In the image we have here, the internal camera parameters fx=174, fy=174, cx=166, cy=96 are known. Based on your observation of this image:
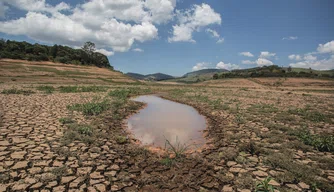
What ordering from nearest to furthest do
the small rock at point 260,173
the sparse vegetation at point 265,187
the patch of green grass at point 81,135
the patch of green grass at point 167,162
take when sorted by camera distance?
the sparse vegetation at point 265,187
the small rock at point 260,173
the patch of green grass at point 167,162
the patch of green grass at point 81,135

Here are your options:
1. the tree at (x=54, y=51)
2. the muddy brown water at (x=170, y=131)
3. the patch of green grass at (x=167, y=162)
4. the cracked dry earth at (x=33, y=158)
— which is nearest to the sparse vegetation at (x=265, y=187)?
the patch of green grass at (x=167, y=162)

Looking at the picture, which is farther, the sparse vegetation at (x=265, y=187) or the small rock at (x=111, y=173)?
the small rock at (x=111, y=173)

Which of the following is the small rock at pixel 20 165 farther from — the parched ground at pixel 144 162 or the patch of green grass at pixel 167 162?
the patch of green grass at pixel 167 162

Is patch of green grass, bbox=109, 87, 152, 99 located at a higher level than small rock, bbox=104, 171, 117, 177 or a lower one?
higher

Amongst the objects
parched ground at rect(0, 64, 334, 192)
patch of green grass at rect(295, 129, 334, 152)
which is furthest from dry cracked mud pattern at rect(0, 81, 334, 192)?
patch of green grass at rect(295, 129, 334, 152)

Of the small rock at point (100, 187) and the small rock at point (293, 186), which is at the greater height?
the small rock at point (293, 186)

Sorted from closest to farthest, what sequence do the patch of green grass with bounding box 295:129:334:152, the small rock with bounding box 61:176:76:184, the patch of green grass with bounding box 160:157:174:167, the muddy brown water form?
the small rock with bounding box 61:176:76:184 → the patch of green grass with bounding box 160:157:174:167 → the patch of green grass with bounding box 295:129:334:152 → the muddy brown water

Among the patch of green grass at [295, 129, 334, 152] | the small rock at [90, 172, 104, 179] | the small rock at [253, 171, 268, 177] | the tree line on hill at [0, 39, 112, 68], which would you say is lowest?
the small rock at [90, 172, 104, 179]

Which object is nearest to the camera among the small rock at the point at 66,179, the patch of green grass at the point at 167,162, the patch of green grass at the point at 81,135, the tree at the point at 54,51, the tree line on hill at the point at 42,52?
the small rock at the point at 66,179

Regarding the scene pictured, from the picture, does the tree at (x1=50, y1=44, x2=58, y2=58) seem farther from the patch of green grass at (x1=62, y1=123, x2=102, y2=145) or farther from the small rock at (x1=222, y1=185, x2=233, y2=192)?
the small rock at (x1=222, y1=185, x2=233, y2=192)

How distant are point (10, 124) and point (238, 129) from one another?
846 cm

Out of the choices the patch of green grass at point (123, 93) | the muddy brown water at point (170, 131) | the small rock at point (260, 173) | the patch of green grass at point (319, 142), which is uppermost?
the patch of green grass at point (123, 93)

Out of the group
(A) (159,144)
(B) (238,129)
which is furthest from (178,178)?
(B) (238,129)

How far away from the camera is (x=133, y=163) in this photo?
13.9 feet
